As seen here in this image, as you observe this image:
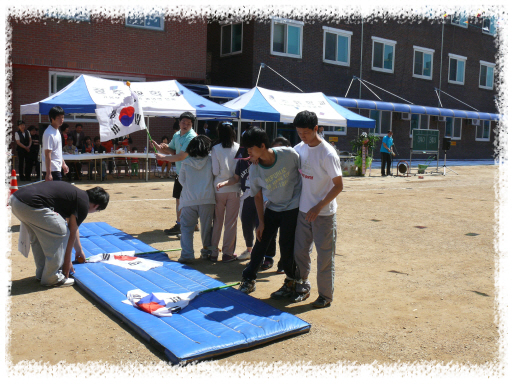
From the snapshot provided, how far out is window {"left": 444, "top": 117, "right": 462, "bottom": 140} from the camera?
30453 millimetres

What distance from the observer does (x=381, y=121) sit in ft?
88.5

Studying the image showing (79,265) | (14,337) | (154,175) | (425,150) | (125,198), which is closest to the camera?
(14,337)

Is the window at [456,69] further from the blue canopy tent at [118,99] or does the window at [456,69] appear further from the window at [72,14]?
the window at [72,14]

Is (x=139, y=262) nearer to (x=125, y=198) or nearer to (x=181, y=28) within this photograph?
(x=125, y=198)

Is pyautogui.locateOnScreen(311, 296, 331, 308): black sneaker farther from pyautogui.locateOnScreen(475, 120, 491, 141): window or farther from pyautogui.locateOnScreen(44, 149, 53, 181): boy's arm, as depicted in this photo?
pyautogui.locateOnScreen(475, 120, 491, 141): window

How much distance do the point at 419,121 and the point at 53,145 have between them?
24912 mm

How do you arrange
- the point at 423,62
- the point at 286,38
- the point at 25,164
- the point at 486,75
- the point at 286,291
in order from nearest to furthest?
the point at 286,291, the point at 25,164, the point at 286,38, the point at 423,62, the point at 486,75

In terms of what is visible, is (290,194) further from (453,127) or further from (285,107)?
(453,127)

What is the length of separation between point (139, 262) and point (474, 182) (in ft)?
48.1

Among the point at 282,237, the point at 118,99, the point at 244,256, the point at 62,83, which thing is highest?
the point at 62,83

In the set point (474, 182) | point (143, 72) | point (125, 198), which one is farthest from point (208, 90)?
point (474, 182)

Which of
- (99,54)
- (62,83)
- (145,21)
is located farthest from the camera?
(145,21)

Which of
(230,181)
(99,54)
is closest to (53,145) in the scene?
(230,181)

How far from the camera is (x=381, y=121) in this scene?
26969mm
